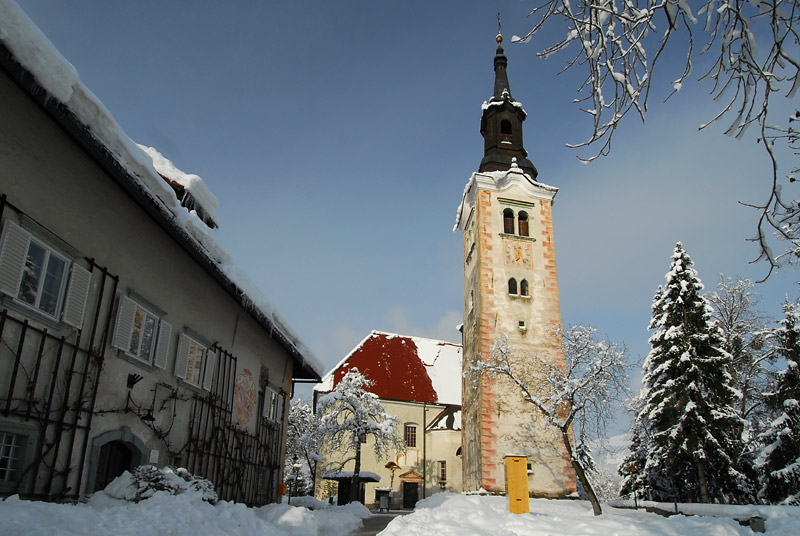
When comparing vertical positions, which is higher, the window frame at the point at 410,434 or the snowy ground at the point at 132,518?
the window frame at the point at 410,434

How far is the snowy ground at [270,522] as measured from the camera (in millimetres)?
5367

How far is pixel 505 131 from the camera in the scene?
129 ft

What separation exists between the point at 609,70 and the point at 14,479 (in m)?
7.65

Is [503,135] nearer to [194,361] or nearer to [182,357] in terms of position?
[194,361]

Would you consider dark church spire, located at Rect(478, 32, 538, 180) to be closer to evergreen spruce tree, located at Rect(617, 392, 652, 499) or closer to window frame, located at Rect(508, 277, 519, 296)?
window frame, located at Rect(508, 277, 519, 296)

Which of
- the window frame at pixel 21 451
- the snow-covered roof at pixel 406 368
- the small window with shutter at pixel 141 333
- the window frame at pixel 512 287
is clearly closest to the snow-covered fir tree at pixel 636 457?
the window frame at pixel 512 287

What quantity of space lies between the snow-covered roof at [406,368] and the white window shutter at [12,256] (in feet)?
121

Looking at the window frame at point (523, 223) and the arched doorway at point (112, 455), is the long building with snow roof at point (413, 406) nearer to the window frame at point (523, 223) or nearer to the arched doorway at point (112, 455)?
the window frame at point (523, 223)

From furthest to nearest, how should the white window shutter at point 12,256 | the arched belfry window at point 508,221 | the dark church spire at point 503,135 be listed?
the dark church spire at point 503,135 → the arched belfry window at point 508,221 → the white window shutter at point 12,256

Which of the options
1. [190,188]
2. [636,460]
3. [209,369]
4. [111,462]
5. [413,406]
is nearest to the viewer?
[111,462]

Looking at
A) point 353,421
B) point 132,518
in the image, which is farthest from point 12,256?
point 353,421

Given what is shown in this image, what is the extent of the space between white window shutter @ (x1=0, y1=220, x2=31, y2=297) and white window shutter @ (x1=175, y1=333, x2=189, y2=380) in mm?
4345

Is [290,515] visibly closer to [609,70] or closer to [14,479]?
[14,479]

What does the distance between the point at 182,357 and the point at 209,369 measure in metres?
1.38
